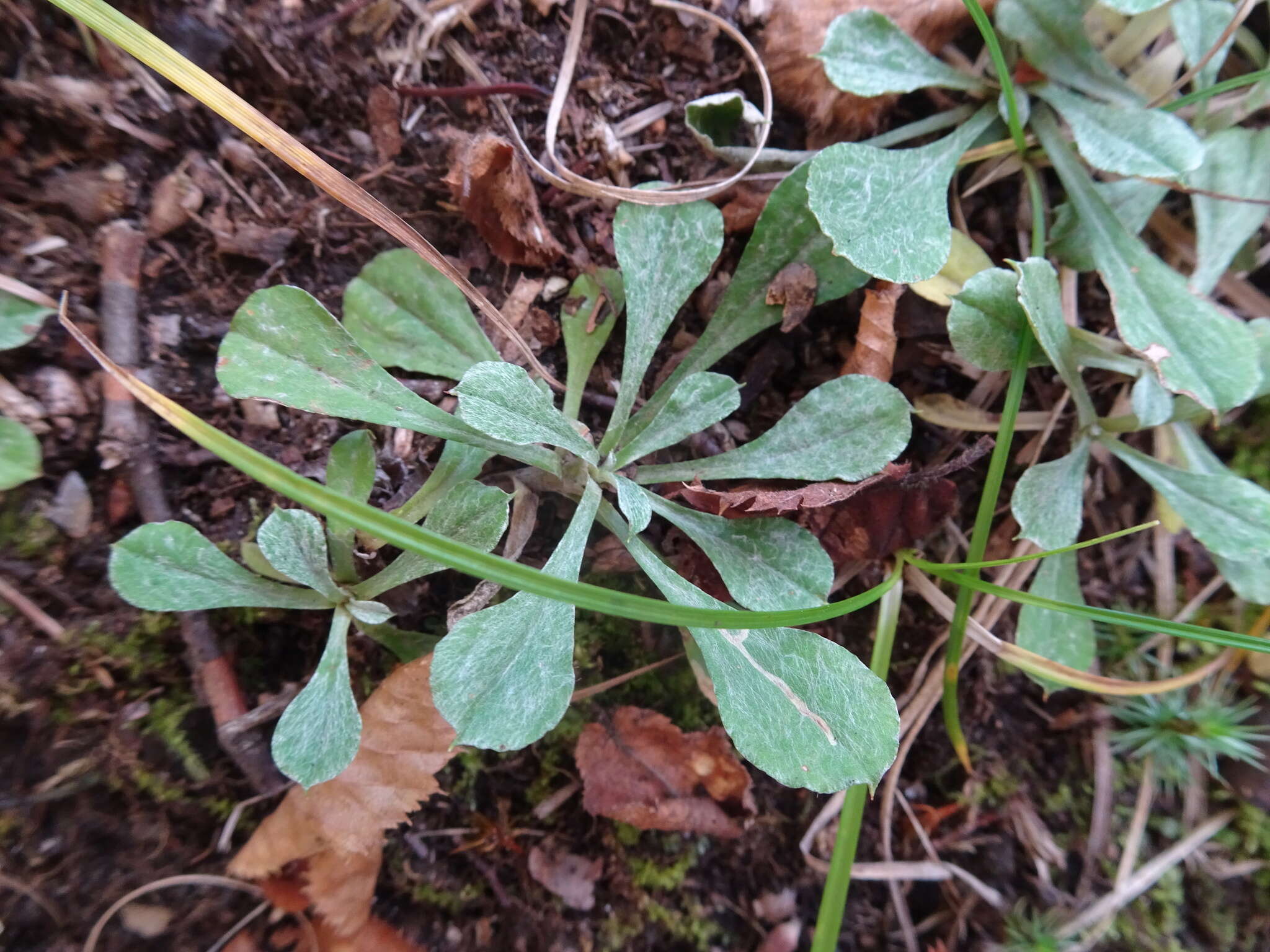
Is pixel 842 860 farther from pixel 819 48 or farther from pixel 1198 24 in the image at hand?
pixel 1198 24

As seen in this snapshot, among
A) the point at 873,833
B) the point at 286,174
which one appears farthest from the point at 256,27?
the point at 873,833

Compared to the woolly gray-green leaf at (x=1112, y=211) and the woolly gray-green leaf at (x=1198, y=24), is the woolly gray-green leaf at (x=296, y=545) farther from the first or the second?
the woolly gray-green leaf at (x=1198, y=24)

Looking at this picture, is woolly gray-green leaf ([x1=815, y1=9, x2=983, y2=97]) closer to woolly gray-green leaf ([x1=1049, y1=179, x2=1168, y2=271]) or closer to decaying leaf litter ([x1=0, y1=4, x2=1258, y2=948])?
decaying leaf litter ([x1=0, y1=4, x2=1258, y2=948])

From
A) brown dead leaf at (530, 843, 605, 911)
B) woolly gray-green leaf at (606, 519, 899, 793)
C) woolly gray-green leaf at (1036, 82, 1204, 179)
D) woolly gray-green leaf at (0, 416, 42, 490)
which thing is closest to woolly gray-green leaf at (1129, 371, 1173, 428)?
woolly gray-green leaf at (1036, 82, 1204, 179)

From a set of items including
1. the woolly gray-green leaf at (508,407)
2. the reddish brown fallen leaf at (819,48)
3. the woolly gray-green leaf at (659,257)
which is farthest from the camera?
the reddish brown fallen leaf at (819,48)

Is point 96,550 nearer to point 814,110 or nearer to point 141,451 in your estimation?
point 141,451

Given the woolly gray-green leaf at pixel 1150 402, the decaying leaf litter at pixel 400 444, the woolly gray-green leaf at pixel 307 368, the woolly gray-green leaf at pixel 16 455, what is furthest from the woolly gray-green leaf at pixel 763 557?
the woolly gray-green leaf at pixel 16 455
